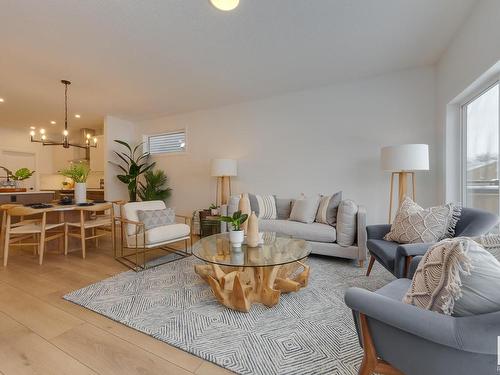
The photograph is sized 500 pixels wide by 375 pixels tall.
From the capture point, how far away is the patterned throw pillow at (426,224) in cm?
211

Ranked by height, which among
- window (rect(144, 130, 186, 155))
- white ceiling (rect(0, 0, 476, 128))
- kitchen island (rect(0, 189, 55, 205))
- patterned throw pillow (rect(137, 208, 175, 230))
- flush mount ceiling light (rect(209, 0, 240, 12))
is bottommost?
patterned throw pillow (rect(137, 208, 175, 230))

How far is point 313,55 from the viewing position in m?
2.95

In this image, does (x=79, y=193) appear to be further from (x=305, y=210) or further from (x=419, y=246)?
(x=419, y=246)

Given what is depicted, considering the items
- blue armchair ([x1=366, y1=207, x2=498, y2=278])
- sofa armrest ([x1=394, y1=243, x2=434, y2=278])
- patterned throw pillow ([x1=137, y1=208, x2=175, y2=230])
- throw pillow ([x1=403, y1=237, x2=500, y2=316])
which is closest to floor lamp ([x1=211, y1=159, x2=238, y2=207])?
patterned throw pillow ([x1=137, y1=208, x2=175, y2=230])

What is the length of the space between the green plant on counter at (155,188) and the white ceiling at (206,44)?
188cm

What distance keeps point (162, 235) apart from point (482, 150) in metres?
3.67

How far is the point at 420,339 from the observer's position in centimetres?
88

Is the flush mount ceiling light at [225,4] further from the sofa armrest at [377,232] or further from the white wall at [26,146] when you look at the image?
the white wall at [26,146]

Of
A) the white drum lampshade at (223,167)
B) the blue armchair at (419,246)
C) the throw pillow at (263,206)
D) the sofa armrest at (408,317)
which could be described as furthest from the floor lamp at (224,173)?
the sofa armrest at (408,317)

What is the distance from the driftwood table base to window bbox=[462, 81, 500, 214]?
1995mm

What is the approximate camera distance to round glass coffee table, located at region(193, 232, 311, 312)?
190 cm

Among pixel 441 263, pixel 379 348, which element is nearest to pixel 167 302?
pixel 379 348

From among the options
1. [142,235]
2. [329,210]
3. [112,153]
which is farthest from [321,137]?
[112,153]

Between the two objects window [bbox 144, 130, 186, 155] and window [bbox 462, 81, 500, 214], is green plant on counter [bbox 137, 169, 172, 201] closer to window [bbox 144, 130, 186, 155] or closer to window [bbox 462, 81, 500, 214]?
window [bbox 144, 130, 186, 155]
